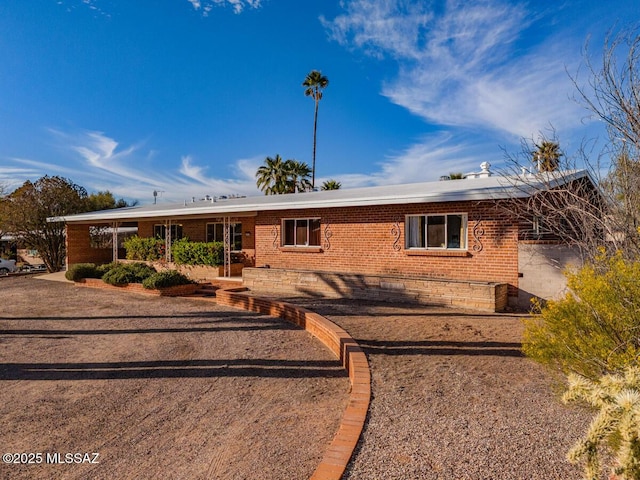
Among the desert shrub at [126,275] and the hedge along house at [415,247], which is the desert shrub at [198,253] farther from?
the desert shrub at [126,275]

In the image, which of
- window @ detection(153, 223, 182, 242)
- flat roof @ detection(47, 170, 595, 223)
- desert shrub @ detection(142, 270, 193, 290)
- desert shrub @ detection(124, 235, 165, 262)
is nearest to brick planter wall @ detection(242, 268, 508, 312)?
flat roof @ detection(47, 170, 595, 223)

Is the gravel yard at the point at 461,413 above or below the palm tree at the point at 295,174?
below

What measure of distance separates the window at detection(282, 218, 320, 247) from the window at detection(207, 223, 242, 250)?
345cm

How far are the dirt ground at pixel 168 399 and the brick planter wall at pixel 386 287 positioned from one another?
320 cm

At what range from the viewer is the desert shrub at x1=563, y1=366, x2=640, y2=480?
2.08m

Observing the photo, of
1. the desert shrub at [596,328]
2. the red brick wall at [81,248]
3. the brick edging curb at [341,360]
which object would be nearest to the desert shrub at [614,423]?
the desert shrub at [596,328]

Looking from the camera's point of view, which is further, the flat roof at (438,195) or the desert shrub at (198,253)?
the desert shrub at (198,253)

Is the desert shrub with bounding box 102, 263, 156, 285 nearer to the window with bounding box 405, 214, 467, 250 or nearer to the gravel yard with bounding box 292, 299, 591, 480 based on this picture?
the window with bounding box 405, 214, 467, 250

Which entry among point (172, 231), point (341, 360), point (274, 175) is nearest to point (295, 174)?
point (274, 175)

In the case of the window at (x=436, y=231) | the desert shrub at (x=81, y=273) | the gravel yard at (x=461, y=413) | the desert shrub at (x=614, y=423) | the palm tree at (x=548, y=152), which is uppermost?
the palm tree at (x=548, y=152)

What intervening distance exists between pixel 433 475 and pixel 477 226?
852cm

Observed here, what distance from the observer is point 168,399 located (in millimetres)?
4953

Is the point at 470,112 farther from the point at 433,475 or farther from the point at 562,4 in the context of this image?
the point at 433,475

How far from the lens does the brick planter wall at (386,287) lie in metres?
9.46
